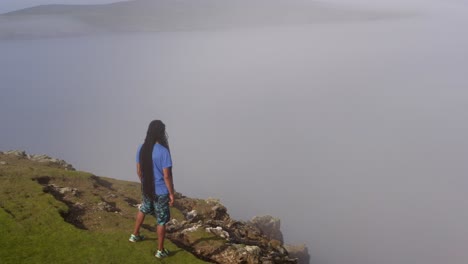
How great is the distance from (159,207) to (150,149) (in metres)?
2.07

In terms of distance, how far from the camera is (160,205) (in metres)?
14.2

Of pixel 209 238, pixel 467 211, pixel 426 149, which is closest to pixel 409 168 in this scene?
pixel 426 149

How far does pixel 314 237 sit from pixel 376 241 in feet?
44.3

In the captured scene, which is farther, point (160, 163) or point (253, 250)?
point (253, 250)

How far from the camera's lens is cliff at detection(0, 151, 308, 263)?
15.6 meters

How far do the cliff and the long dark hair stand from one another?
316cm

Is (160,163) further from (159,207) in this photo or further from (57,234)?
(57,234)

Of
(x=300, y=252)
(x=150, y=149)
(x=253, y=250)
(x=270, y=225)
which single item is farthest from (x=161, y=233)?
(x=300, y=252)

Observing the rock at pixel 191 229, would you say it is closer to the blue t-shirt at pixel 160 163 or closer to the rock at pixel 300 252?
the blue t-shirt at pixel 160 163

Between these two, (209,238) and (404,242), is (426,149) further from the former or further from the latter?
(209,238)

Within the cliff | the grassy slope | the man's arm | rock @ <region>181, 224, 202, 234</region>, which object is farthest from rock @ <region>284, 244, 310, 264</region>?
the man's arm

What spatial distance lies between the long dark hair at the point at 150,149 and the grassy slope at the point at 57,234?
3153 mm

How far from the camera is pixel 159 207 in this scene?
14.3 meters

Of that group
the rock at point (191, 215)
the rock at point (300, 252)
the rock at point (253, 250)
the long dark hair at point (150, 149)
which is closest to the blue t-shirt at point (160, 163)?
the long dark hair at point (150, 149)
